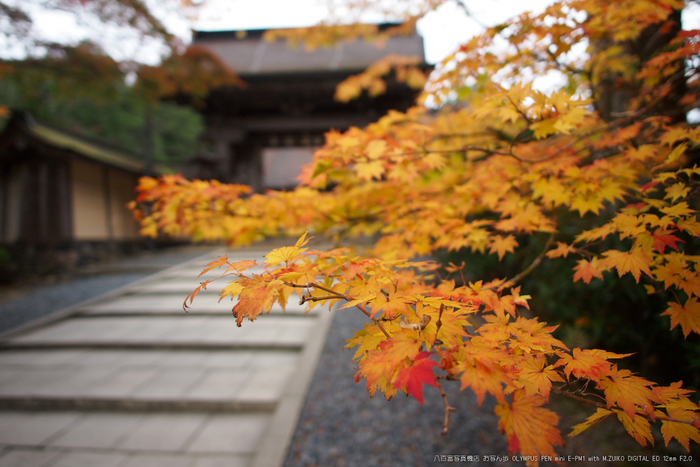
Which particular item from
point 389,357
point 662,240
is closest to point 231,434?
point 389,357

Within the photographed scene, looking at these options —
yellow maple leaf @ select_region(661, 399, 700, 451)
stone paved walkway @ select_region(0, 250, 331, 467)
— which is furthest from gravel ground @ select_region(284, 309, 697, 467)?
yellow maple leaf @ select_region(661, 399, 700, 451)

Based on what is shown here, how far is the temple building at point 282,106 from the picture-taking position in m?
8.21

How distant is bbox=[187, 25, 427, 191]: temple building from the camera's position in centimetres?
821

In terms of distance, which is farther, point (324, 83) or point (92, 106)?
point (92, 106)

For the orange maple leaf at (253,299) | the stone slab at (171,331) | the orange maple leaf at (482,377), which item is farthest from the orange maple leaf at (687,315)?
the stone slab at (171,331)

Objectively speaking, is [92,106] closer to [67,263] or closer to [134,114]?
[134,114]

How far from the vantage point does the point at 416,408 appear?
2979mm

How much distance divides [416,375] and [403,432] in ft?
7.44

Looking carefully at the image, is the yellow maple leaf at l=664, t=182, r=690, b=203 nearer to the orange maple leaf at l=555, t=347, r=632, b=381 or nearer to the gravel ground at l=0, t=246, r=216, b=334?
the orange maple leaf at l=555, t=347, r=632, b=381

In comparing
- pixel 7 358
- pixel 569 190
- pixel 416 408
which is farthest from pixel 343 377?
pixel 7 358

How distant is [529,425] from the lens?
0.91 meters

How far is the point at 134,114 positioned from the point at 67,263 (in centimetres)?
973

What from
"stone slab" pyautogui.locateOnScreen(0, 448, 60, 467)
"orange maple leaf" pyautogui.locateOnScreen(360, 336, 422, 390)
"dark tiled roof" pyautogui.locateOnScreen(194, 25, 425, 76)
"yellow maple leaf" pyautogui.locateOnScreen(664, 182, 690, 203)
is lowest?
"stone slab" pyautogui.locateOnScreen(0, 448, 60, 467)

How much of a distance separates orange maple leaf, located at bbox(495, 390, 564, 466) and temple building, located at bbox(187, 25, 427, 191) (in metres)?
8.16
